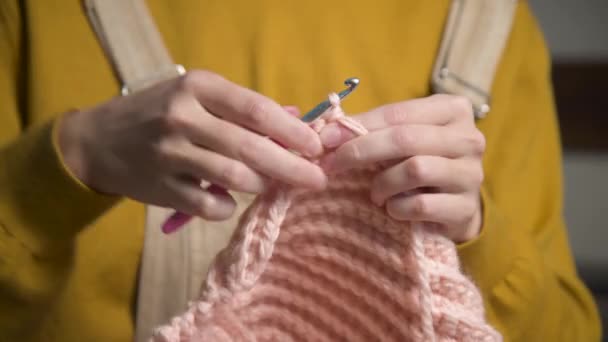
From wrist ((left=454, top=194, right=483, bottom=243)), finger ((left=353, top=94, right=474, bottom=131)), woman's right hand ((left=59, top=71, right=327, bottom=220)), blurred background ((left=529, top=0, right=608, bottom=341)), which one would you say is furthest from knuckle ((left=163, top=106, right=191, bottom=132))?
blurred background ((left=529, top=0, right=608, bottom=341))

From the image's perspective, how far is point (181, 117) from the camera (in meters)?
0.31

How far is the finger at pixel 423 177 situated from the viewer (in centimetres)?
34

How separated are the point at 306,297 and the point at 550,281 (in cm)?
26

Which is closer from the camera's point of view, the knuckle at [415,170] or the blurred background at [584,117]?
the knuckle at [415,170]

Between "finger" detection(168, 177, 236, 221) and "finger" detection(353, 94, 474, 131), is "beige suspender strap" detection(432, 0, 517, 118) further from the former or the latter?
"finger" detection(168, 177, 236, 221)

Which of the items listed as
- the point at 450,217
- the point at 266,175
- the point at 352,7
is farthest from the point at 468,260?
the point at 352,7

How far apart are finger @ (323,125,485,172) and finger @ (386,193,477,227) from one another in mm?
28

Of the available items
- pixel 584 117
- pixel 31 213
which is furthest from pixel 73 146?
pixel 584 117

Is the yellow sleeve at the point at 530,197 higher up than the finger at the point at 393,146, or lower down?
lower down

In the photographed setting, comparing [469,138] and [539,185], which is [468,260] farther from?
[539,185]

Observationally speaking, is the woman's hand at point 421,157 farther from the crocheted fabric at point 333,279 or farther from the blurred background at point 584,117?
the blurred background at point 584,117

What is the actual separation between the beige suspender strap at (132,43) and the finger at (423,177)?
0.22 m

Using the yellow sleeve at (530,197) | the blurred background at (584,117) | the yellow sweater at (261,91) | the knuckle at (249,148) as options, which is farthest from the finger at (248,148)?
the blurred background at (584,117)

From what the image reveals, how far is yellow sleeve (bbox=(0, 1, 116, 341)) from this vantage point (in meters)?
0.36
